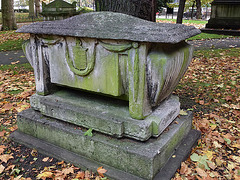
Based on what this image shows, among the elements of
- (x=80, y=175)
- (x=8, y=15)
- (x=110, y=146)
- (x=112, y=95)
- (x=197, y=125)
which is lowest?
(x=80, y=175)

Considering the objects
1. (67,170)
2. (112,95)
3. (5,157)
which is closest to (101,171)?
(67,170)

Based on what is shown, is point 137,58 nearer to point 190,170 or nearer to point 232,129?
point 190,170

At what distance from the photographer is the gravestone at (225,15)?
42.1 feet

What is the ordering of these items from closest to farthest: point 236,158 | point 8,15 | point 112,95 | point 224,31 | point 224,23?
point 112,95 < point 236,158 < point 224,31 < point 224,23 < point 8,15

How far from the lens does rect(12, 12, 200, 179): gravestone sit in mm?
2475

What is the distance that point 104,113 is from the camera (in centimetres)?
284

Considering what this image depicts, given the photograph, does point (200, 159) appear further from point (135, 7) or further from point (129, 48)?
point (135, 7)

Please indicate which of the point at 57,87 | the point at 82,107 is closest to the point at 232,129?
the point at 82,107

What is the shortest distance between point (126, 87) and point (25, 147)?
5.54 feet

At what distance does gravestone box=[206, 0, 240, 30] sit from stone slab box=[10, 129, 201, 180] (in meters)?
11.7

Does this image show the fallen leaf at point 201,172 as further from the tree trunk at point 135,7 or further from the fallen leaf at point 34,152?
the tree trunk at point 135,7

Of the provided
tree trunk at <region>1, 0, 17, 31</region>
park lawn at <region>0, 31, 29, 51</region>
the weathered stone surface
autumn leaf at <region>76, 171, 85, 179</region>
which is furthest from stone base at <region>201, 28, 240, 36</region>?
autumn leaf at <region>76, 171, 85, 179</region>

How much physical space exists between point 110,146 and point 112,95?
0.60 m

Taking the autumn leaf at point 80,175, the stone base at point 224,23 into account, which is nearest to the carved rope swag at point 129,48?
the autumn leaf at point 80,175
